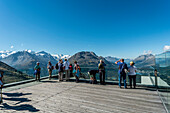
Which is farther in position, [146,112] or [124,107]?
[124,107]

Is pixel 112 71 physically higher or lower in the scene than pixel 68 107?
higher

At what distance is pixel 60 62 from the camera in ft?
35.1

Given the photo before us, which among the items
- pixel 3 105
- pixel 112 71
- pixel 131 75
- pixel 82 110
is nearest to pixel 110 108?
pixel 82 110

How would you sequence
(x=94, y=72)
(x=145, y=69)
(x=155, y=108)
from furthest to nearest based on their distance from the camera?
(x=94, y=72) → (x=145, y=69) → (x=155, y=108)

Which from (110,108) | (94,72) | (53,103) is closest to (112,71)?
(94,72)

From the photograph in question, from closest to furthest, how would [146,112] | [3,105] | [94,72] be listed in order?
[146,112] → [3,105] → [94,72]

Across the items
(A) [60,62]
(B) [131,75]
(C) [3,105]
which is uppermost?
(A) [60,62]

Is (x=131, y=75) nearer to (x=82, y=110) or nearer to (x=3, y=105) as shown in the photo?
(x=82, y=110)

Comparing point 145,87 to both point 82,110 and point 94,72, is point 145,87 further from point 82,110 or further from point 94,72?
point 82,110

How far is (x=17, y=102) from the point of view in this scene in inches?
207

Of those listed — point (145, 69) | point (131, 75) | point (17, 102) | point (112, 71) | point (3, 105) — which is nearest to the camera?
point (3, 105)

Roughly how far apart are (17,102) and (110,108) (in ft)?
14.9

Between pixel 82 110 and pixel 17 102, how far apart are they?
3434 millimetres

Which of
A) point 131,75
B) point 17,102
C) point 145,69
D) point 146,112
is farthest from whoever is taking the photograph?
point 145,69
